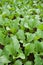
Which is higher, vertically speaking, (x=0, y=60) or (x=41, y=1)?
(x=0, y=60)

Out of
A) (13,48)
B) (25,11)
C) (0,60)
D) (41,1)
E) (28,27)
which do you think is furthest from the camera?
(41,1)

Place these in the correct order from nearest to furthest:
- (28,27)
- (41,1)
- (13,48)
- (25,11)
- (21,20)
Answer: (13,48) → (28,27) → (21,20) → (25,11) → (41,1)

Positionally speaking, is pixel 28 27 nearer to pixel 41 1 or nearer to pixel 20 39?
pixel 20 39

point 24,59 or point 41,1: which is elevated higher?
point 24,59

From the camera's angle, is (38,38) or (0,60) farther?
A: (38,38)

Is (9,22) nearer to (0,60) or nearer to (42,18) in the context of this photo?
(42,18)

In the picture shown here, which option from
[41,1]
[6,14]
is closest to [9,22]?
[6,14]

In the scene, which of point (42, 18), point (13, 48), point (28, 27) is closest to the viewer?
point (13, 48)

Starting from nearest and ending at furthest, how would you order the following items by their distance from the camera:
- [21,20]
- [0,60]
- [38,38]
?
1. [0,60]
2. [38,38]
3. [21,20]

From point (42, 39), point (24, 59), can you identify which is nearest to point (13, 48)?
point (24, 59)
